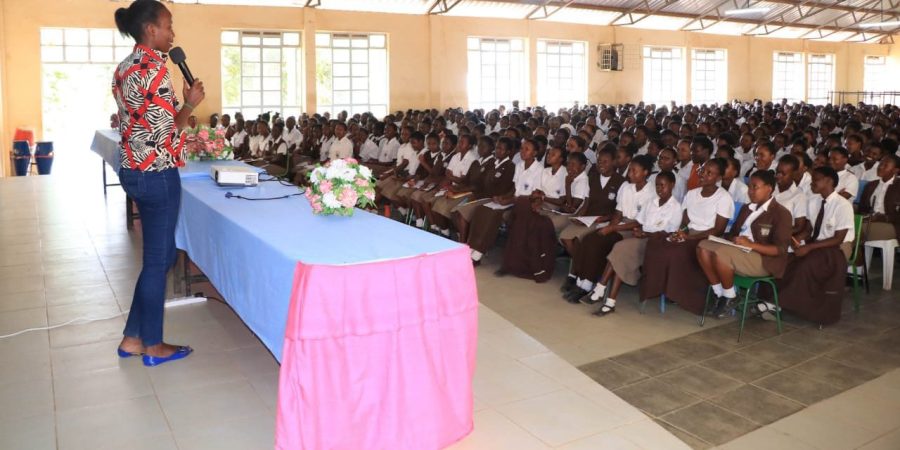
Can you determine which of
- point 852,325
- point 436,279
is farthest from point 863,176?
point 436,279

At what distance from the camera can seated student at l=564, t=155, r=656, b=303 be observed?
510 cm

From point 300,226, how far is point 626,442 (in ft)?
5.37

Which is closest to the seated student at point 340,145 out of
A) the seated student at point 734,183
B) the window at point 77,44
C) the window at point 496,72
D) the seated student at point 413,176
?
the seated student at point 413,176

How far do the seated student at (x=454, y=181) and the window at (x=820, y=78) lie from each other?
22.5m

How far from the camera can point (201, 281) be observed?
457cm

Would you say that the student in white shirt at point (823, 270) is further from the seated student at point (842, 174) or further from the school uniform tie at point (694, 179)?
the school uniform tie at point (694, 179)

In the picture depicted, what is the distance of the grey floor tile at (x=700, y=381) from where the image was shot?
3617 millimetres

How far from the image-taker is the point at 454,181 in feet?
22.8

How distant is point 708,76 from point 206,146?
20.0m

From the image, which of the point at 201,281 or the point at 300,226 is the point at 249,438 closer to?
the point at 300,226

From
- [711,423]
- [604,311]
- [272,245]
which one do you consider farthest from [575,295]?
[272,245]

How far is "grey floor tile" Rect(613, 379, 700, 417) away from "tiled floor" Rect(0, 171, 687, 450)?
0.20m

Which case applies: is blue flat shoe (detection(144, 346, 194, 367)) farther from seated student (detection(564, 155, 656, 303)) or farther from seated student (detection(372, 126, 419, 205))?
seated student (detection(372, 126, 419, 205))

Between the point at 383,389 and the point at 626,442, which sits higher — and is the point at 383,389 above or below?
above
